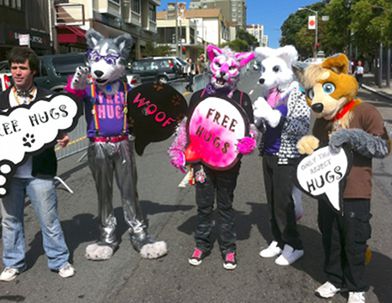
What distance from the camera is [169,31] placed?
7650cm

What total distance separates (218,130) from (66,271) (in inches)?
68.5

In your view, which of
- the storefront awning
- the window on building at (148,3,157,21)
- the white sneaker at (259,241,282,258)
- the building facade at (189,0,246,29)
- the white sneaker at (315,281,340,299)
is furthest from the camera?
the building facade at (189,0,246,29)

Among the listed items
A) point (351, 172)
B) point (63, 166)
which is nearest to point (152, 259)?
point (351, 172)

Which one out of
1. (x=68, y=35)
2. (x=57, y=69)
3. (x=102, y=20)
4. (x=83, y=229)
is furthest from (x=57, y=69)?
(x=102, y=20)

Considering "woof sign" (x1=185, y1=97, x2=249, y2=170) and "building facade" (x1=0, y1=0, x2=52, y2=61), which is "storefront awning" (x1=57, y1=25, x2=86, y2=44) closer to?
"building facade" (x1=0, y1=0, x2=52, y2=61)

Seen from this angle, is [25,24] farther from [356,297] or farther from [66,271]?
[356,297]

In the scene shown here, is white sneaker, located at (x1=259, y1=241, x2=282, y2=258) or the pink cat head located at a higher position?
the pink cat head

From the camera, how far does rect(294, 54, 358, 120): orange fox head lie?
10.0ft

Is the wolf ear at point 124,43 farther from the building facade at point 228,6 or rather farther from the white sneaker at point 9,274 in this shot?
the building facade at point 228,6

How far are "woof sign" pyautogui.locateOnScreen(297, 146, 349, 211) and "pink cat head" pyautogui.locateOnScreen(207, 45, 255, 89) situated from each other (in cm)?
97

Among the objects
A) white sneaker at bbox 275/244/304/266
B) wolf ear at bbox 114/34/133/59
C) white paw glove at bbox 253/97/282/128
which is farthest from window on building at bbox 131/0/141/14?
white sneaker at bbox 275/244/304/266

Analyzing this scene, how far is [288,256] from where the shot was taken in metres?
3.96

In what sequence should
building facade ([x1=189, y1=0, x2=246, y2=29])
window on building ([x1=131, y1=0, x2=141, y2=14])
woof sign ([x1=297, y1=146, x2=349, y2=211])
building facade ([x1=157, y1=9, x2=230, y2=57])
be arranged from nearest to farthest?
1. woof sign ([x1=297, y1=146, x2=349, y2=211])
2. window on building ([x1=131, y1=0, x2=141, y2=14])
3. building facade ([x1=157, y1=9, x2=230, y2=57])
4. building facade ([x1=189, y1=0, x2=246, y2=29])

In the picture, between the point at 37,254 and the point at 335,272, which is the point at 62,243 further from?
the point at 335,272
